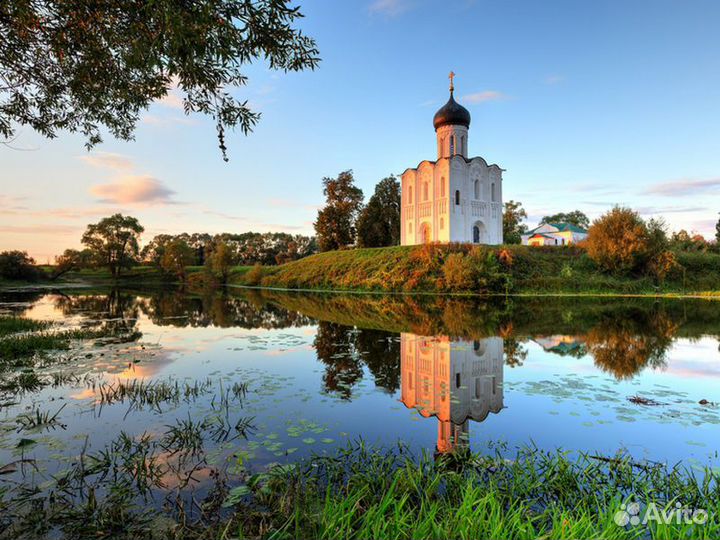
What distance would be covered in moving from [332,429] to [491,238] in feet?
150

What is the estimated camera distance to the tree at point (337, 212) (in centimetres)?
6181

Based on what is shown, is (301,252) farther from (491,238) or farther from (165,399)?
(165,399)

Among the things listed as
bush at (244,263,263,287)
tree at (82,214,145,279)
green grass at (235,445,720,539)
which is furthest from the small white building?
tree at (82,214,145,279)

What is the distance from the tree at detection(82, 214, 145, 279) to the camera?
236 ft

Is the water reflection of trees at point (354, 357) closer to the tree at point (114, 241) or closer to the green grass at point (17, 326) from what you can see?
the green grass at point (17, 326)

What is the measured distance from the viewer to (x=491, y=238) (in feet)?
157

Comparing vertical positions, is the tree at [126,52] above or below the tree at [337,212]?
below

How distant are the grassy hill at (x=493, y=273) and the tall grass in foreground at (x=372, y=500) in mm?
29321

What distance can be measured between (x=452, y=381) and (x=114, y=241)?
267 ft

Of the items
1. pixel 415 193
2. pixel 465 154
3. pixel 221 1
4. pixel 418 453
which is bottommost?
pixel 418 453

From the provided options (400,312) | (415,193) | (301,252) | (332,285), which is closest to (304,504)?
(400,312)

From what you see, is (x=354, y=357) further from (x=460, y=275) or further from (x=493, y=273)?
(x=493, y=273)

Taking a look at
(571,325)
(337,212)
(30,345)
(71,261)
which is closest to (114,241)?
(71,261)

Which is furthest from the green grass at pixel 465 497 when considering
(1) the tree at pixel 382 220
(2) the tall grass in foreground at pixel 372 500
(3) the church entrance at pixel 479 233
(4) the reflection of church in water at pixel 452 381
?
(1) the tree at pixel 382 220
